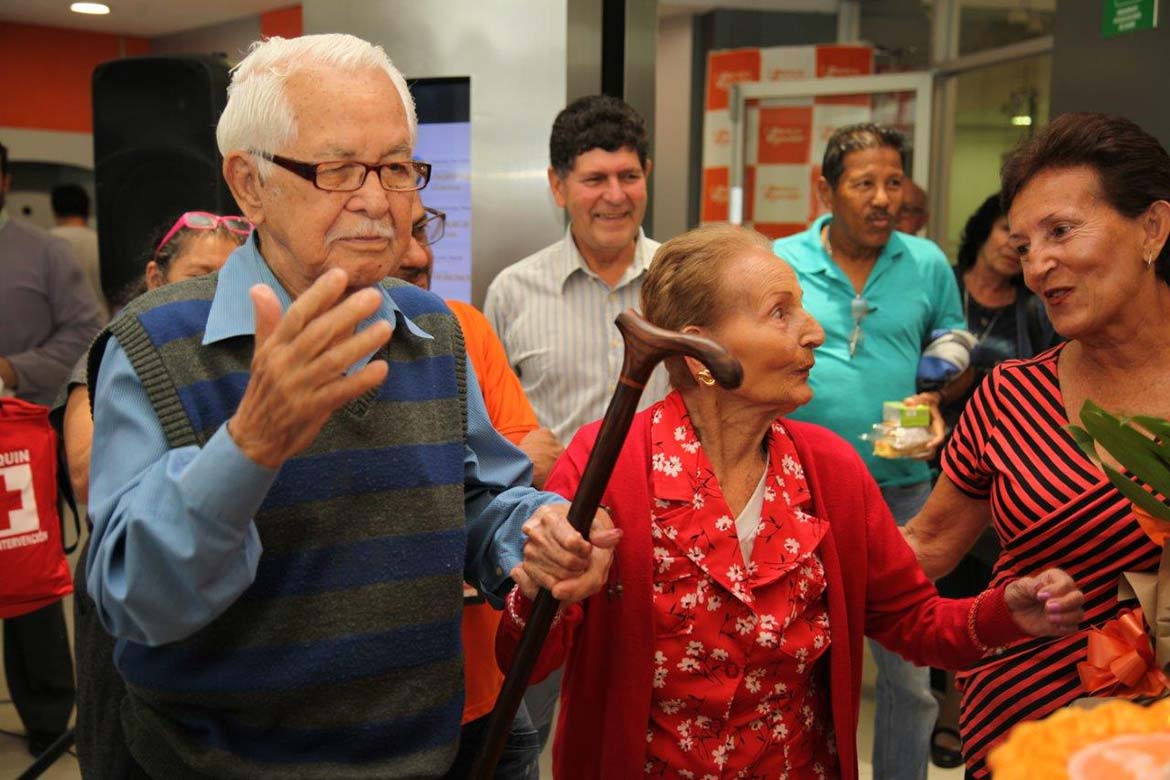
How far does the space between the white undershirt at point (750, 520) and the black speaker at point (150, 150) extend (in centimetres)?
297

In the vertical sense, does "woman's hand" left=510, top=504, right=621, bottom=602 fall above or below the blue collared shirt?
below

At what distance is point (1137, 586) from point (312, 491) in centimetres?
104

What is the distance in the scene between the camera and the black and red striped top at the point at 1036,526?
1.79 meters

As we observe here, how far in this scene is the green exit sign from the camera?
3.41 m

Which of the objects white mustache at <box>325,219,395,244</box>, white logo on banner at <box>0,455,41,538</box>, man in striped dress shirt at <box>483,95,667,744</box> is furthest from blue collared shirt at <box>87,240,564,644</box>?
white logo on banner at <box>0,455,41,538</box>

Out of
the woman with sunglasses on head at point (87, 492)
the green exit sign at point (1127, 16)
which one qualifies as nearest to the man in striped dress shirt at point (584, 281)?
the woman with sunglasses on head at point (87, 492)

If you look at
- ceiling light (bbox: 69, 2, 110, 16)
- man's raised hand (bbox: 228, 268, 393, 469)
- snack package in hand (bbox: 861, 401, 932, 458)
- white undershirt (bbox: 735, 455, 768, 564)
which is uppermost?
ceiling light (bbox: 69, 2, 110, 16)

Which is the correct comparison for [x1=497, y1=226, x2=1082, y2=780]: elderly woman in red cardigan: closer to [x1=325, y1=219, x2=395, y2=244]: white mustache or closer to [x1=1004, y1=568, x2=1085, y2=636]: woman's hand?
[x1=1004, y1=568, x2=1085, y2=636]: woman's hand

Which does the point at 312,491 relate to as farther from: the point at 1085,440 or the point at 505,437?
the point at 1085,440

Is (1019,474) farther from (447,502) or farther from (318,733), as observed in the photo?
(318,733)

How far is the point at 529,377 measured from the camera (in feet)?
10.6

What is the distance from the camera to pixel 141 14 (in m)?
11.4

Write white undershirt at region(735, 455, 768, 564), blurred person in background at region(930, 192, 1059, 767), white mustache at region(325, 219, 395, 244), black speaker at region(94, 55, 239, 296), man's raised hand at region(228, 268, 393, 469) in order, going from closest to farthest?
man's raised hand at region(228, 268, 393, 469), white mustache at region(325, 219, 395, 244), white undershirt at region(735, 455, 768, 564), blurred person in background at region(930, 192, 1059, 767), black speaker at region(94, 55, 239, 296)

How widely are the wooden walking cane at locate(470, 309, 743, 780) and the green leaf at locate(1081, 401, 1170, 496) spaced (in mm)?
438
